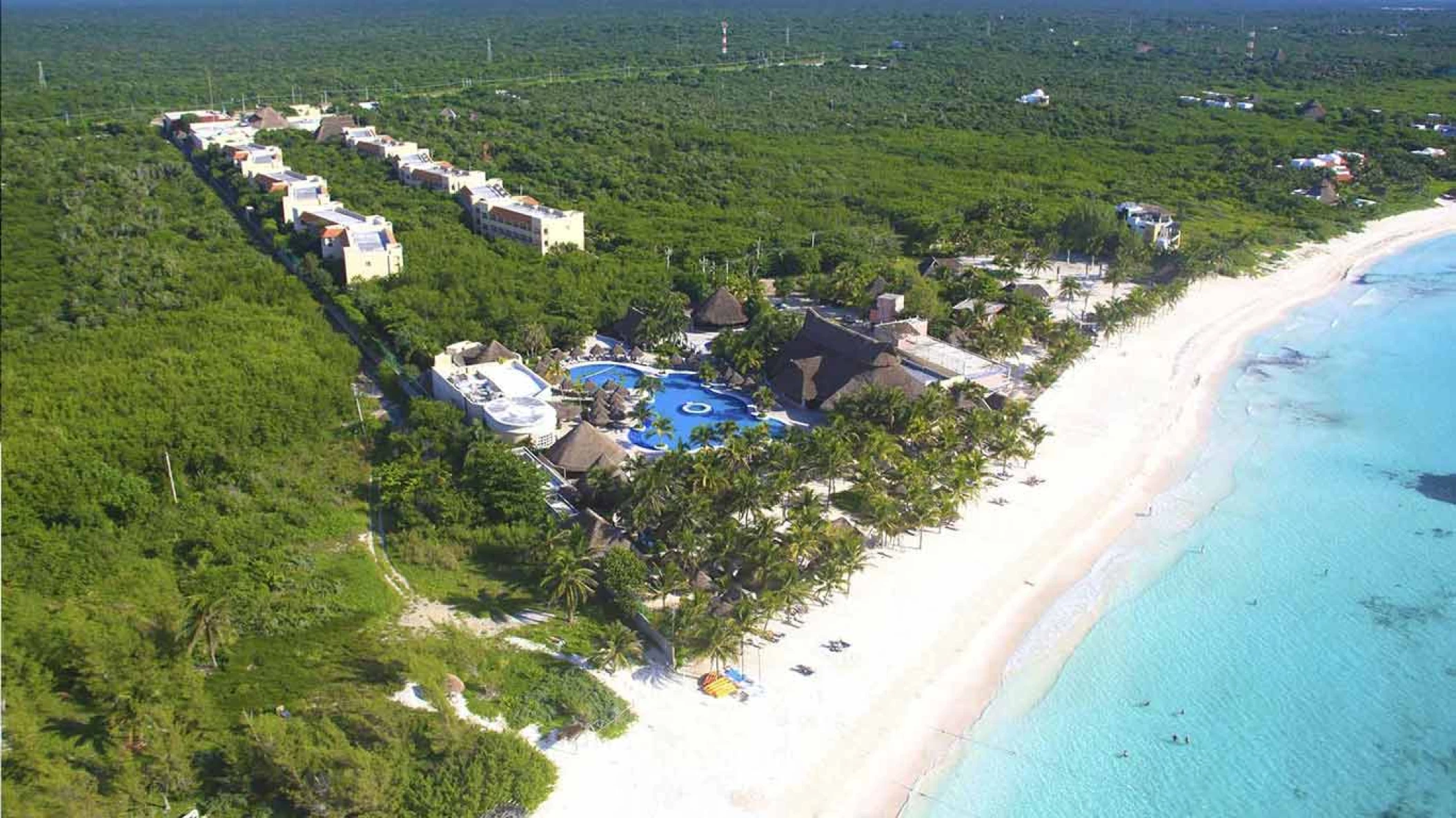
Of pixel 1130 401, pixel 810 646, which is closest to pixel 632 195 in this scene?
pixel 1130 401

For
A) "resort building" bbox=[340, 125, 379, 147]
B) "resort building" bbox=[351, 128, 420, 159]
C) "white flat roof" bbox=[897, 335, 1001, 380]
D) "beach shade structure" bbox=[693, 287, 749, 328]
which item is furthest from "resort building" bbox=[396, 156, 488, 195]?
"white flat roof" bbox=[897, 335, 1001, 380]

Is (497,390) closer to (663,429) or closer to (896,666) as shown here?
(663,429)

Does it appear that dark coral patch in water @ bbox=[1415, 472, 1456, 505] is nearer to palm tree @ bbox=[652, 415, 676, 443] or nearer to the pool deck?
the pool deck

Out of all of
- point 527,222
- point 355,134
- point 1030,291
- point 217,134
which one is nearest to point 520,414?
point 527,222

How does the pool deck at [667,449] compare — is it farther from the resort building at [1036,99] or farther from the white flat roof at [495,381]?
the resort building at [1036,99]

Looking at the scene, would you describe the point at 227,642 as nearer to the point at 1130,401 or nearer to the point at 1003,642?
the point at 1003,642

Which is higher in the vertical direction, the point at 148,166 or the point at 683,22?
the point at 683,22

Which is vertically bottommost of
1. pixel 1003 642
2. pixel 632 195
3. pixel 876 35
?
pixel 1003 642
